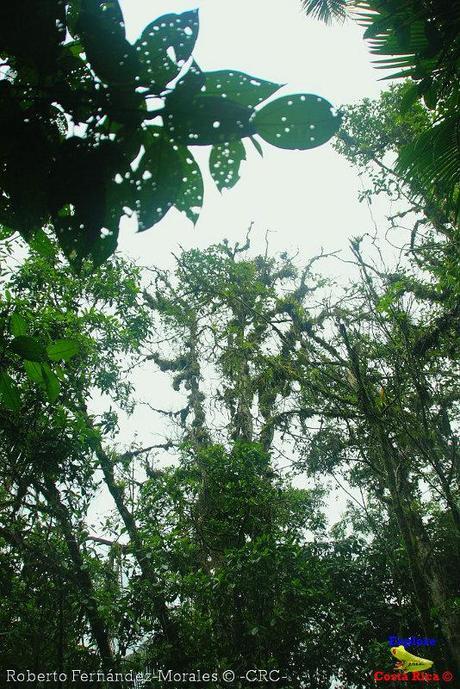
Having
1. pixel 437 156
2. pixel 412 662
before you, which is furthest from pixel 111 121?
pixel 412 662

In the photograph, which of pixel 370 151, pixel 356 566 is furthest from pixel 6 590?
pixel 370 151

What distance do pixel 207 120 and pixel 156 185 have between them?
4.3 inches

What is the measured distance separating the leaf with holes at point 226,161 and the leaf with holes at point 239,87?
7cm

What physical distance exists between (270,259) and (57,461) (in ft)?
32.9

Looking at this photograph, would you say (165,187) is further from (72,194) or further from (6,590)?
(6,590)

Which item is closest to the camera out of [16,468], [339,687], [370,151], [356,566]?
[16,468]

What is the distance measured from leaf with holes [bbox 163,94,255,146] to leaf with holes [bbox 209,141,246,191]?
6 cm

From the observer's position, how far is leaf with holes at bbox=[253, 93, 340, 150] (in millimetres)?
423

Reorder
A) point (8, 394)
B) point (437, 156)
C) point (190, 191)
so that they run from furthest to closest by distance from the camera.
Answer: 1. point (437, 156)
2. point (8, 394)
3. point (190, 191)

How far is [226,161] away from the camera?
1.70 feet

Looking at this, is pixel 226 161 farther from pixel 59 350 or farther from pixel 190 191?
pixel 59 350

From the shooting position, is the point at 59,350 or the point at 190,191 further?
the point at 59,350

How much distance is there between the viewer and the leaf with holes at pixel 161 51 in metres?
0.45

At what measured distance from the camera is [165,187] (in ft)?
1.69
